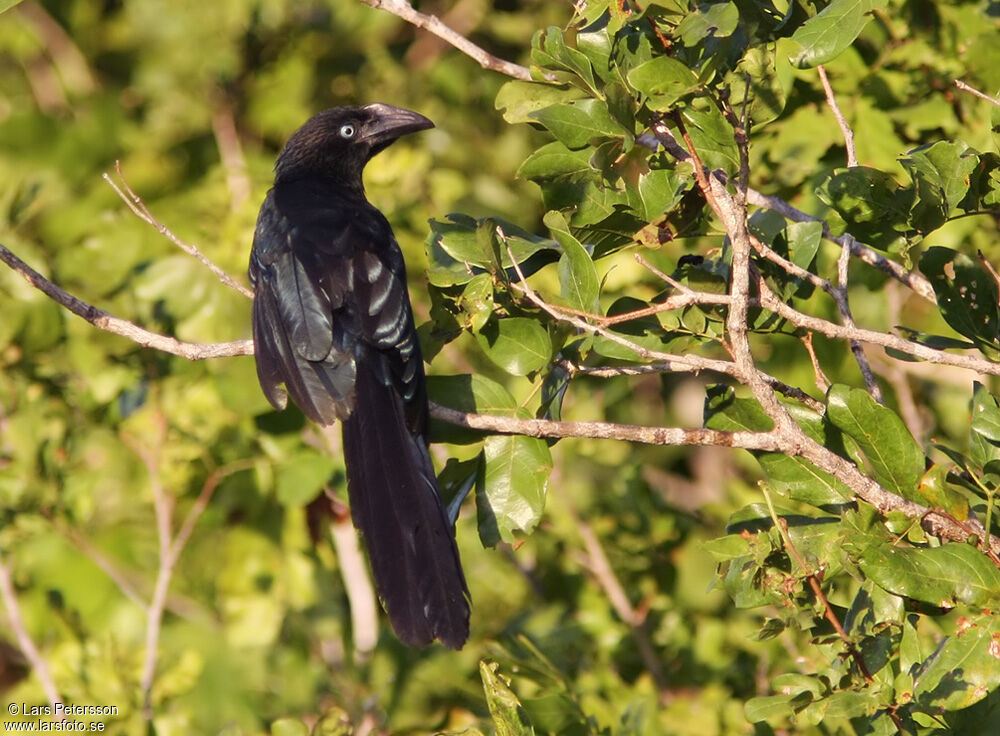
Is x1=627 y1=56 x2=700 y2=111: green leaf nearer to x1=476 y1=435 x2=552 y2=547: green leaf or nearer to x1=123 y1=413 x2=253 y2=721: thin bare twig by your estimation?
x1=476 y1=435 x2=552 y2=547: green leaf

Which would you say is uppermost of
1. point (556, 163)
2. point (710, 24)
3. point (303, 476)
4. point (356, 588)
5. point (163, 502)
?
point (710, 24)

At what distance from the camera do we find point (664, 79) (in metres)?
2.24

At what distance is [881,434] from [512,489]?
2.56 ft

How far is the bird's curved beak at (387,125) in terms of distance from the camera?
4.52m

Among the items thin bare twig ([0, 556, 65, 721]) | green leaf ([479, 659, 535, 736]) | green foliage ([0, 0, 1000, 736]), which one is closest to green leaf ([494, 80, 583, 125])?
green foliage ([0, 0, 1000, 736])

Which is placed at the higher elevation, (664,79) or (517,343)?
(664,79)

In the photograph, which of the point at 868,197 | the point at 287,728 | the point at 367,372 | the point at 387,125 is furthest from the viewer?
the point at 387,125

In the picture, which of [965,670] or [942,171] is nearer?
[965,670]

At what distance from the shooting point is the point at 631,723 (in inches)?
125

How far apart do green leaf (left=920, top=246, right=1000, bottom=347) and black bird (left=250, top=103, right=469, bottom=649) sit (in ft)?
4.11

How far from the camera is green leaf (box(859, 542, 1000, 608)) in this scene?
212 cm

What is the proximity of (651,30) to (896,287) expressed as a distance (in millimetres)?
2273

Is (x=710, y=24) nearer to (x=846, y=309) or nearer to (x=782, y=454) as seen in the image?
(x=846, y=309)

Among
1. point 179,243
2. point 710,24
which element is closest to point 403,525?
point 179,243
